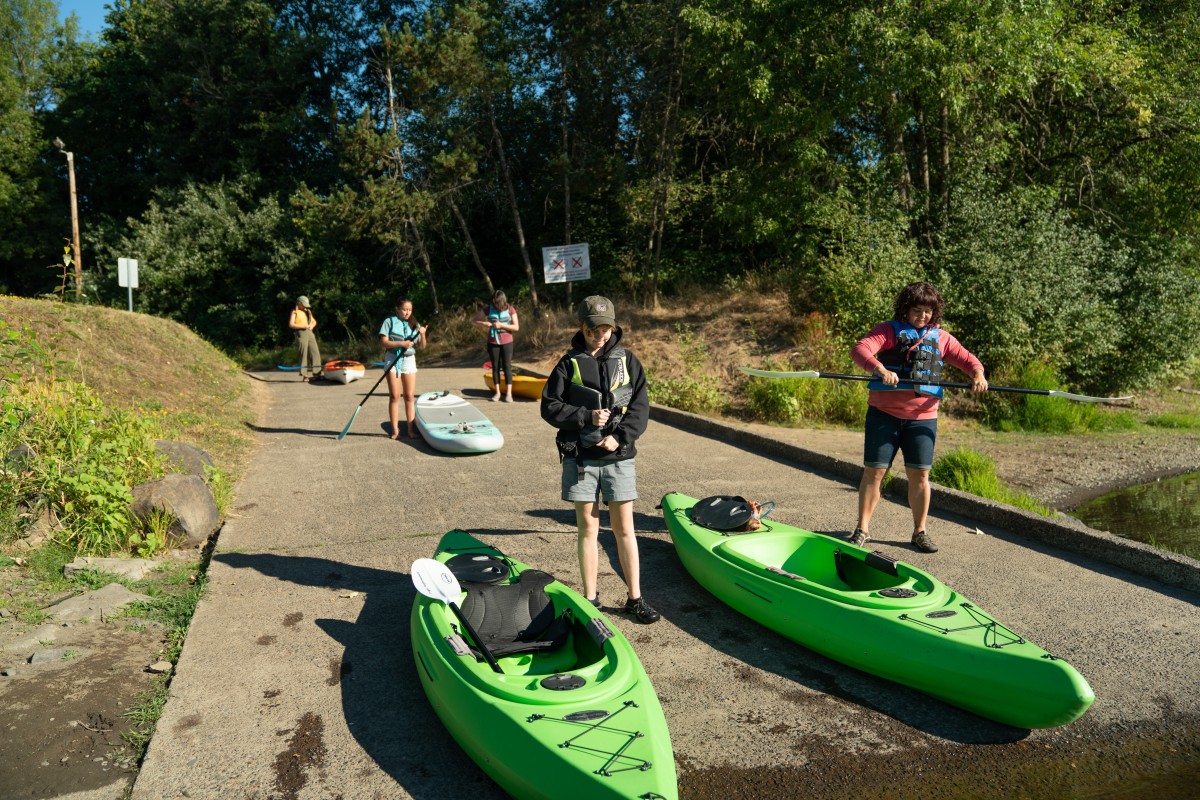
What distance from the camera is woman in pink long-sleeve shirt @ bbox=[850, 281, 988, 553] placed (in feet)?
17.7

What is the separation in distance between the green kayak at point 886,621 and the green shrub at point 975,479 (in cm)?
262

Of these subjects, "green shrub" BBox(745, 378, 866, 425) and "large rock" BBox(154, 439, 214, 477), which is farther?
"green shrub" BBox(745, 378, 866, 425)

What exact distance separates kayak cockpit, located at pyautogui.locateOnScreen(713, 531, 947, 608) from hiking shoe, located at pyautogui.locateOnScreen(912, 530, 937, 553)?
1.00m

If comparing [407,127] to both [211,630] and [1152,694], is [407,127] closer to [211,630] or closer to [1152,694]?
[211,630]

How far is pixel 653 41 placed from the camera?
19922mm

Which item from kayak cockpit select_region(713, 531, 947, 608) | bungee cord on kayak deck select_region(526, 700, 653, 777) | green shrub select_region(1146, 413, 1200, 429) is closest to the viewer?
bungee cord on kayak deck select_region(526, 700, 653, 777)

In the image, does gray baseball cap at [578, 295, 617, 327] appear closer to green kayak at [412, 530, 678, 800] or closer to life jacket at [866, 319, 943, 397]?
green kayak at [412, 530, 678, 800]

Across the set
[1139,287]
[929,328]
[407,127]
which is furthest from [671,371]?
[407,127]

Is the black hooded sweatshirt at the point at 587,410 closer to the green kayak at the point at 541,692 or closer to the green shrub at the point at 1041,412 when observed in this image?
the green kayak at the point at 541,692

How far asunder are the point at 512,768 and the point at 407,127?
25.1m

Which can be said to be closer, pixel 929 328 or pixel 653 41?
pixel 929 328

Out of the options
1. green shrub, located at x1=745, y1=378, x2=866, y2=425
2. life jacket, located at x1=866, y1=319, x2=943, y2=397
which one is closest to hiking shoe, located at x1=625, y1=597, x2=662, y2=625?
life jacket, located at x1=866, y1=319, x2=943, y2=397

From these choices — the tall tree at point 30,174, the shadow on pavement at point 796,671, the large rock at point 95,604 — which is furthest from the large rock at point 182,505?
the tall tree at point 30,174

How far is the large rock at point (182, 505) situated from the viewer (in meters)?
5.70
